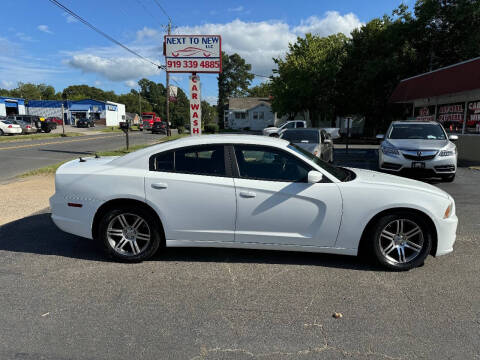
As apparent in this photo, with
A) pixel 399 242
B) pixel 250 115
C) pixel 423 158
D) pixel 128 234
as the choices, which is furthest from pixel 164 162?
pixel 250 115

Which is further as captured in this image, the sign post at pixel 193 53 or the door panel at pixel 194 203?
the sign post at pixel 193 53

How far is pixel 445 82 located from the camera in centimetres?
1703

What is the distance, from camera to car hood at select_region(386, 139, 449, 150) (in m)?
9.29

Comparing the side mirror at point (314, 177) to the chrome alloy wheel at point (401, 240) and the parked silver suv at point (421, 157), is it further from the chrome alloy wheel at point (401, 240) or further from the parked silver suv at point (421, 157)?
the parked silver suv at point (421, 157)

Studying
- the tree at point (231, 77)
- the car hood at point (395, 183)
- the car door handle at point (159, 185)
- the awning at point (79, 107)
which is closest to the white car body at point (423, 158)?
the car hood at point (395, 183)

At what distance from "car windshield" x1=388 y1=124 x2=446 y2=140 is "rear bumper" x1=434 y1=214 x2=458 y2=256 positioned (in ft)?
22.9

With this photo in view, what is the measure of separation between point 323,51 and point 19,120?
30.7 metres

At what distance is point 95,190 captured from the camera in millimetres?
4207

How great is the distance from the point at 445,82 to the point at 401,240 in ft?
52.7

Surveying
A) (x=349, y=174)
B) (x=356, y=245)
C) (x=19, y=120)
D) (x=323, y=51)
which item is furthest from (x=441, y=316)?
(x=19, y=120)

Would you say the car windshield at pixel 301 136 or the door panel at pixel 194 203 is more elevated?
the car windshield at pixel 301 136

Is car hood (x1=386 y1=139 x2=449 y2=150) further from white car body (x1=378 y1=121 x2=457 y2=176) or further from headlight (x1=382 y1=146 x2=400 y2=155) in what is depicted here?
headlight (x1=382 y1=146 x2=400 y2=155)

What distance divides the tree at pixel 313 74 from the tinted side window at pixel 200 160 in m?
33.4

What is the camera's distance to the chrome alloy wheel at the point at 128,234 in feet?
13.9
